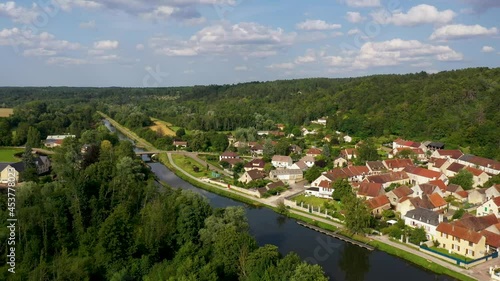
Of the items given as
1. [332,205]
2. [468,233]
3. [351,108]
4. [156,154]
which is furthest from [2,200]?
[351,108]

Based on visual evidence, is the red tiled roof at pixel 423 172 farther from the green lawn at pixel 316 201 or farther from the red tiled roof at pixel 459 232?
the red tiled roof at pixel 459 232

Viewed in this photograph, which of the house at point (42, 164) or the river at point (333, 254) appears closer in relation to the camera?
the river at point (333, 254)

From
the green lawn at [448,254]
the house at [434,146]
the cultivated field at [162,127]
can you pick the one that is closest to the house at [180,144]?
the cultivated field at [162,127]

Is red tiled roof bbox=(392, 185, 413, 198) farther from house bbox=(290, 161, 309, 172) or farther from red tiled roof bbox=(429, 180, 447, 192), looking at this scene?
house bbox=(290, 161, 309, 172)

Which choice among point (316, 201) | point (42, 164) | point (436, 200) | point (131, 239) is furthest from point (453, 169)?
point (42, 164)

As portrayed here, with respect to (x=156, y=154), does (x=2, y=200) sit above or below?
above

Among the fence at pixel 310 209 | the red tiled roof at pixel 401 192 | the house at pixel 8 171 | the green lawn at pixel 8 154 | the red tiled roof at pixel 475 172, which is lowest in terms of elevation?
the fence at pixel 310 209

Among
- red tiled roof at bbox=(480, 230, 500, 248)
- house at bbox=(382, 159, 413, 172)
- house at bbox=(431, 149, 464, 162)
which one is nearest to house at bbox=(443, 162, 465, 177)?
house at bbox=(382, 159, 413, 172)

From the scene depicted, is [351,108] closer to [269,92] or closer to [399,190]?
[269,92]
